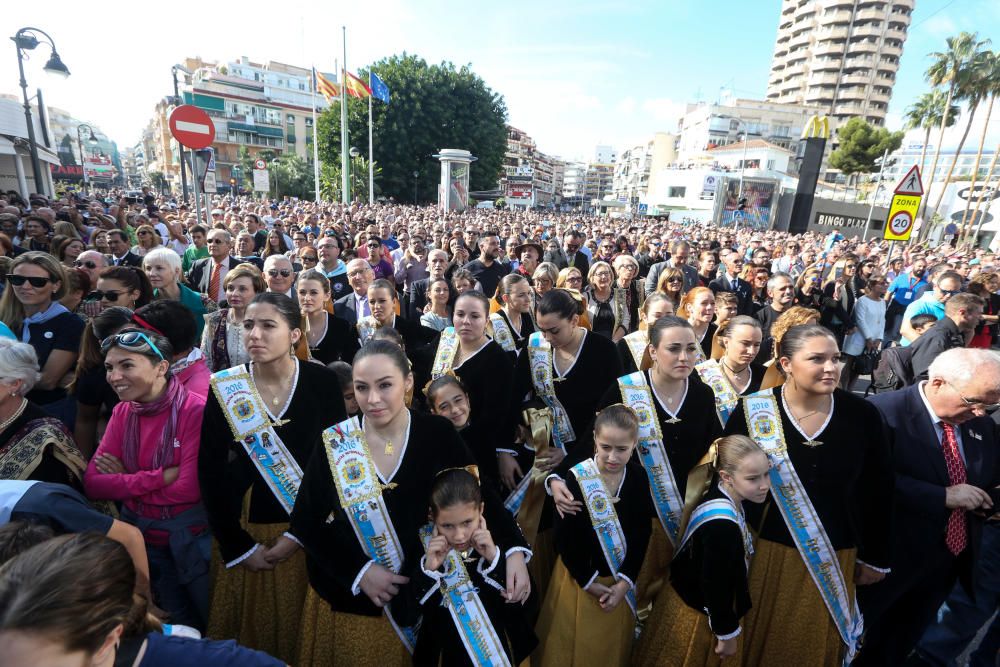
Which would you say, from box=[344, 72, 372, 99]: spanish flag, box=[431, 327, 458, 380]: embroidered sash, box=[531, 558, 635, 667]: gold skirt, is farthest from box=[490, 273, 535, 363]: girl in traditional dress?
box=[344, 72, 372, 99]: spanish flag

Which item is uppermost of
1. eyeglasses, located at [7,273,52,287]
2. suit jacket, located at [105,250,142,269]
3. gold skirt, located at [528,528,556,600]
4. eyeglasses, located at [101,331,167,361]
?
eyeglasses, located at [7,273,52,287]

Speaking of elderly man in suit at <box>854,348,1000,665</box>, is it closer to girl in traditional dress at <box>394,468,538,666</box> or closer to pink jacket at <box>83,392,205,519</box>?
girl in traditional dress at <box>394,468,538,666</box>

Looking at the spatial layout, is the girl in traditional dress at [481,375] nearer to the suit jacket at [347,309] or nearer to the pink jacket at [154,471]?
the pink jacket at [154,471]

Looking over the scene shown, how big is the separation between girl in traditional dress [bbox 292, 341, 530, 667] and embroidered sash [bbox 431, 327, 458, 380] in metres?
1.19

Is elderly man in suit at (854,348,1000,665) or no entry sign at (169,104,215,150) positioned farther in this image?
no entry sign at (169,104,215,150)

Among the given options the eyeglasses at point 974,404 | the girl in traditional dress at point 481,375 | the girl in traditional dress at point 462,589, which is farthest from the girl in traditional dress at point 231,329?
the eyeglasses at point 974,404

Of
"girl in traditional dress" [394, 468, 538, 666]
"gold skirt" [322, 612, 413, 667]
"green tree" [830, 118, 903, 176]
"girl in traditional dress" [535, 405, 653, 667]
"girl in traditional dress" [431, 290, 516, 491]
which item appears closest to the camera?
"girl in traditional dress" [394, 468, 538, 666]

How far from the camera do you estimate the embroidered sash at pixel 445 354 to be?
11.1 feet

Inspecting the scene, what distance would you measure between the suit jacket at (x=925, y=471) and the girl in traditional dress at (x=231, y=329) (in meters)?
3.95

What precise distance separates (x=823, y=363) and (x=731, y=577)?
1.08 meters

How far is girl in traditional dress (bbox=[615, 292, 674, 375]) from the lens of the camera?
3457mm

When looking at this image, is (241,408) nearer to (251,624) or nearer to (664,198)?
(251,624)

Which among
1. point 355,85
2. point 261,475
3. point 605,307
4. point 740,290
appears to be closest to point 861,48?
point 355,85

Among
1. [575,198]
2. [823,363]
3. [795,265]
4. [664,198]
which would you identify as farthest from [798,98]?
[823,363]
